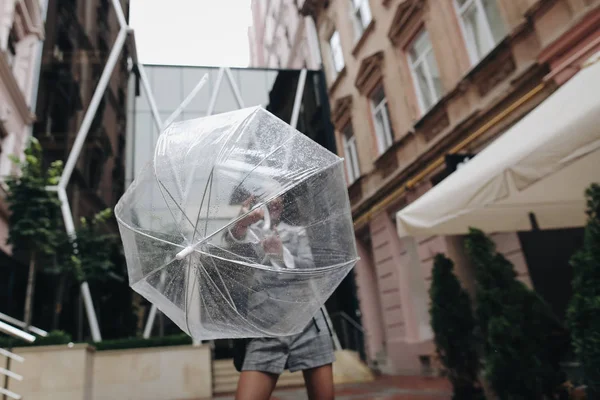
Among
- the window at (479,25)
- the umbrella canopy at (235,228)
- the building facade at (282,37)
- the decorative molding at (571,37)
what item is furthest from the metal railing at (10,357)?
the building facade at (282,37)

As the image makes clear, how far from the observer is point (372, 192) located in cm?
1112

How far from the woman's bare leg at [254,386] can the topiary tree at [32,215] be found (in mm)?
7091

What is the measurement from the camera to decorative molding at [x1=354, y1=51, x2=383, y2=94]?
10.8 m

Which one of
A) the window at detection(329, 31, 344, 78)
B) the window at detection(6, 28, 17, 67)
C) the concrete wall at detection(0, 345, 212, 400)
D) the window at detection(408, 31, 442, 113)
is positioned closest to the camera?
the concrete wall at detection(0, 345, 212, 400)

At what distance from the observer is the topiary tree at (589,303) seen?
286 centimetres

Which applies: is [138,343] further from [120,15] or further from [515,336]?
[120,15]

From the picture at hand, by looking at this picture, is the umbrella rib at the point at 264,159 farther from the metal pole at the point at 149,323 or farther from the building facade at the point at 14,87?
the metal pole at the point at 149,323

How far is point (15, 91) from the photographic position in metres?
10.8

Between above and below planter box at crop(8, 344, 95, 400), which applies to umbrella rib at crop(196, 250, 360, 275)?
above

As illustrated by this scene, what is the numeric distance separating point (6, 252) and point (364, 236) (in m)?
8.81

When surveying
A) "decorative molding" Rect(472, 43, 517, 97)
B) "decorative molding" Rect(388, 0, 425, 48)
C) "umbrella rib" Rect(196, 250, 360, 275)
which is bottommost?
"umbrella rib" Rect(196, 250, 360, 275)

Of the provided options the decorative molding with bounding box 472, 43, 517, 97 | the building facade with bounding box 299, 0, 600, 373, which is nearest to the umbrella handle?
the building facade with bounding box 299, 0, 600, 373

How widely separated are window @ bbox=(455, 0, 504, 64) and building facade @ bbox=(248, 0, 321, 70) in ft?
26.3

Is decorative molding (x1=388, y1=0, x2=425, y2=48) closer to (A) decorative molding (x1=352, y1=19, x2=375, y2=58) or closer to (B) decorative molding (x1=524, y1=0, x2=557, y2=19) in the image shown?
(A) decorative molding (x1=352, y1=19, x2=375, y2=58)
